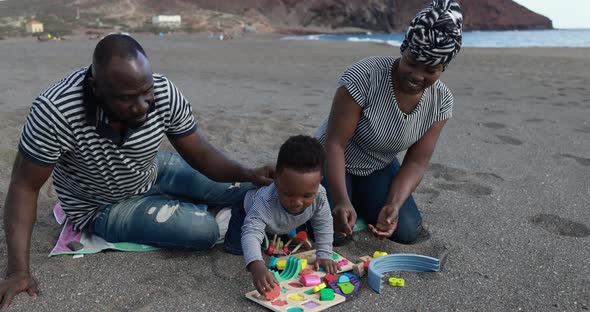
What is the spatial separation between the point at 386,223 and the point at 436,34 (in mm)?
927

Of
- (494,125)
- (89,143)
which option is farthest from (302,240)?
(494,125)

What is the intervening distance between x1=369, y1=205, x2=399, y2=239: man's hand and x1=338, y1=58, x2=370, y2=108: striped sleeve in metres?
0.55

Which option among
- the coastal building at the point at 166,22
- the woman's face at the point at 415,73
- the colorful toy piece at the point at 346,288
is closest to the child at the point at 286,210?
the colorful toy piece at the point at 346,288

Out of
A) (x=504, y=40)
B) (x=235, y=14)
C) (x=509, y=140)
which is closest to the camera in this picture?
(x=509, y=140)

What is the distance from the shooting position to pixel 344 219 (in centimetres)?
242

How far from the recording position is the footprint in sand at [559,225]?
2.73m

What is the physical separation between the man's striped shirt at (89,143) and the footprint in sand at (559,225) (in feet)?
6.45

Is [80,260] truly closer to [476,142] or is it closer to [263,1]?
[476,142]

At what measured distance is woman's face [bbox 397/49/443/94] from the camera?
2381mm

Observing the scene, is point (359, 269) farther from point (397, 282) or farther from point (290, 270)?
point (290, 270)

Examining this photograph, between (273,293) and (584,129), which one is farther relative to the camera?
(584,129)

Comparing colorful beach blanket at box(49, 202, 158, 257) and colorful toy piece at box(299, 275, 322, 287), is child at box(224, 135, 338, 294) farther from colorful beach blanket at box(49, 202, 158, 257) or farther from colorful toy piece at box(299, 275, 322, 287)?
colorful beach blanket at box(49, 202, 158, 257)

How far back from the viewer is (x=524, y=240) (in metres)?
2.64

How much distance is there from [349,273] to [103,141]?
1.22m
